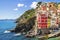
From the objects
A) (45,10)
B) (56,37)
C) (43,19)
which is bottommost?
(56,37)

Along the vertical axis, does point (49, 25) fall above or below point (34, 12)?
below

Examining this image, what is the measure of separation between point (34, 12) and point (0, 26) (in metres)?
0.82

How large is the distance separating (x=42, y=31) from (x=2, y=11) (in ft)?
3.27

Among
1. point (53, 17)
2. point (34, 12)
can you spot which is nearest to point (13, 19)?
point (34, 12)

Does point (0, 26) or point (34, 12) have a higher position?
point (34, 12)

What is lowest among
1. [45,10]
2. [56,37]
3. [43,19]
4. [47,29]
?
[56,37]

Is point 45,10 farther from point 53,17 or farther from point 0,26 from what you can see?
point 0,26

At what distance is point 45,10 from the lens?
2.88 meters

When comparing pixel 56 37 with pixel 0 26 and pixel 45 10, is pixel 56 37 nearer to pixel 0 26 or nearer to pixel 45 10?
pixel 45 10

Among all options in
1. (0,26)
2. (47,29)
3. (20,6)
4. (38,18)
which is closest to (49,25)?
(47,29)

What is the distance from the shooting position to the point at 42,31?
286cm

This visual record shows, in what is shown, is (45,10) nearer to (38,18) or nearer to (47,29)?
(38,18)

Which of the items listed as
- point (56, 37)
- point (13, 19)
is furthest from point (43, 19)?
point (13, 19)

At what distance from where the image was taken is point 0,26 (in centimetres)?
286
